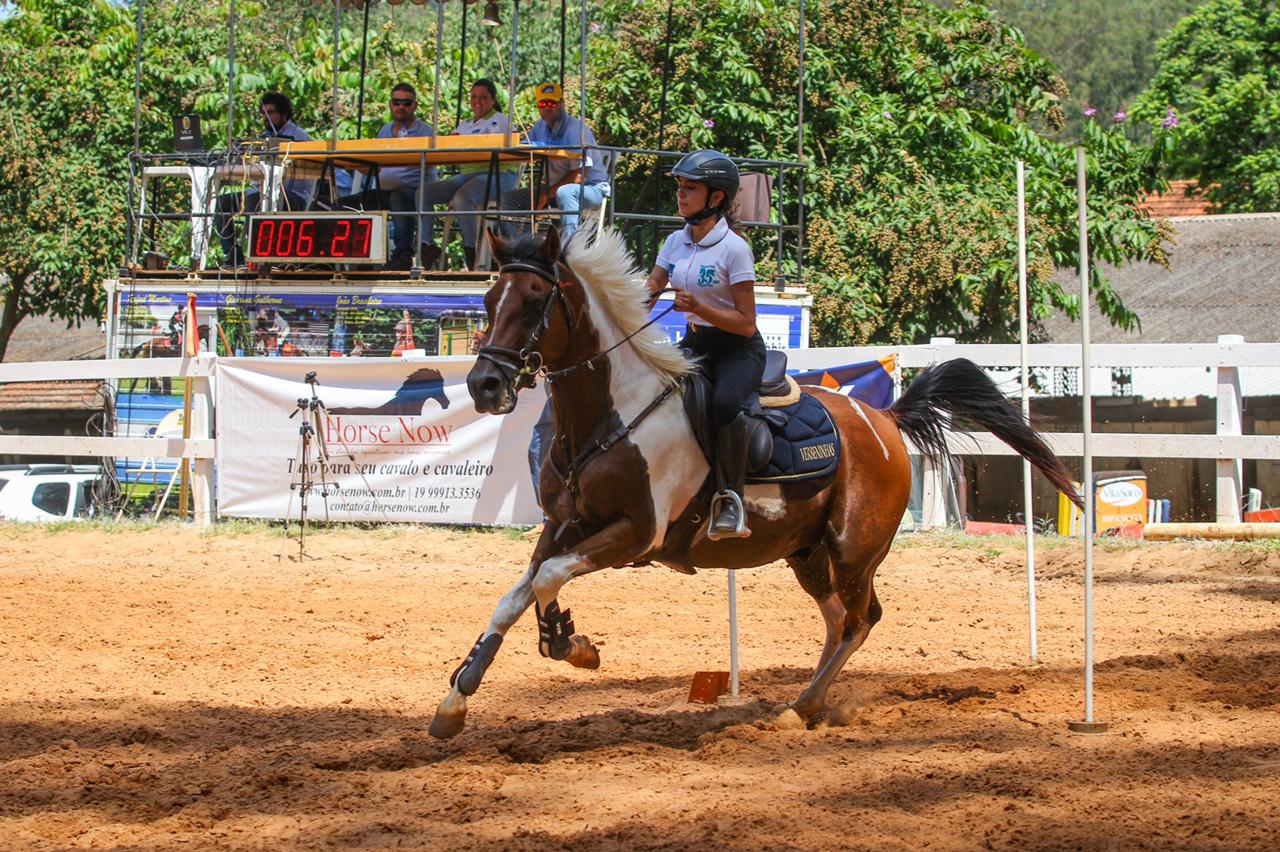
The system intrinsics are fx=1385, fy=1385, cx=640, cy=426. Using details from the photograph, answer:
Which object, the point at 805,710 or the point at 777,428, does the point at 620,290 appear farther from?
the point at 805,710

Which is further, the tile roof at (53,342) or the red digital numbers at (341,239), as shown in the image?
the tile roof at (53,342)

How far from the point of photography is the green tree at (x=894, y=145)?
21062 mm

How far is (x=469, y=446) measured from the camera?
1435 cm

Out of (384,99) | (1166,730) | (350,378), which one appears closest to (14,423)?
(384,99)

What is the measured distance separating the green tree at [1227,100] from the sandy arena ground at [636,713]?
24.8 m

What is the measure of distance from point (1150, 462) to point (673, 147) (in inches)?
363

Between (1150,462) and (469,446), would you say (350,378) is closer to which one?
(469,446)

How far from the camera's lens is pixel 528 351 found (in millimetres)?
6324

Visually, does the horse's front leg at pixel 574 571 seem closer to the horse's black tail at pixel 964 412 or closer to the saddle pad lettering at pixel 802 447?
the saddle pad lettering at pixel 802 447

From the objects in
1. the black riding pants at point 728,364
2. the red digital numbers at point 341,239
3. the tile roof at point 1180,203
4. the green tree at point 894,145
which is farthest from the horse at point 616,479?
the tile roof at point 1180,203

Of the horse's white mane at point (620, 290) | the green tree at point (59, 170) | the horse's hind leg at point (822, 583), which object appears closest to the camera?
the horse's white mane at point (620, 290)

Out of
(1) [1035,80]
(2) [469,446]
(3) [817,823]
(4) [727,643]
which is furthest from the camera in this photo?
(1) [1035,80]

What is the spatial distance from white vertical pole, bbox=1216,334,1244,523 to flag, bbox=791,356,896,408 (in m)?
3.05

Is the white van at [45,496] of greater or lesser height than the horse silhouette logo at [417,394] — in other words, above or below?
below
